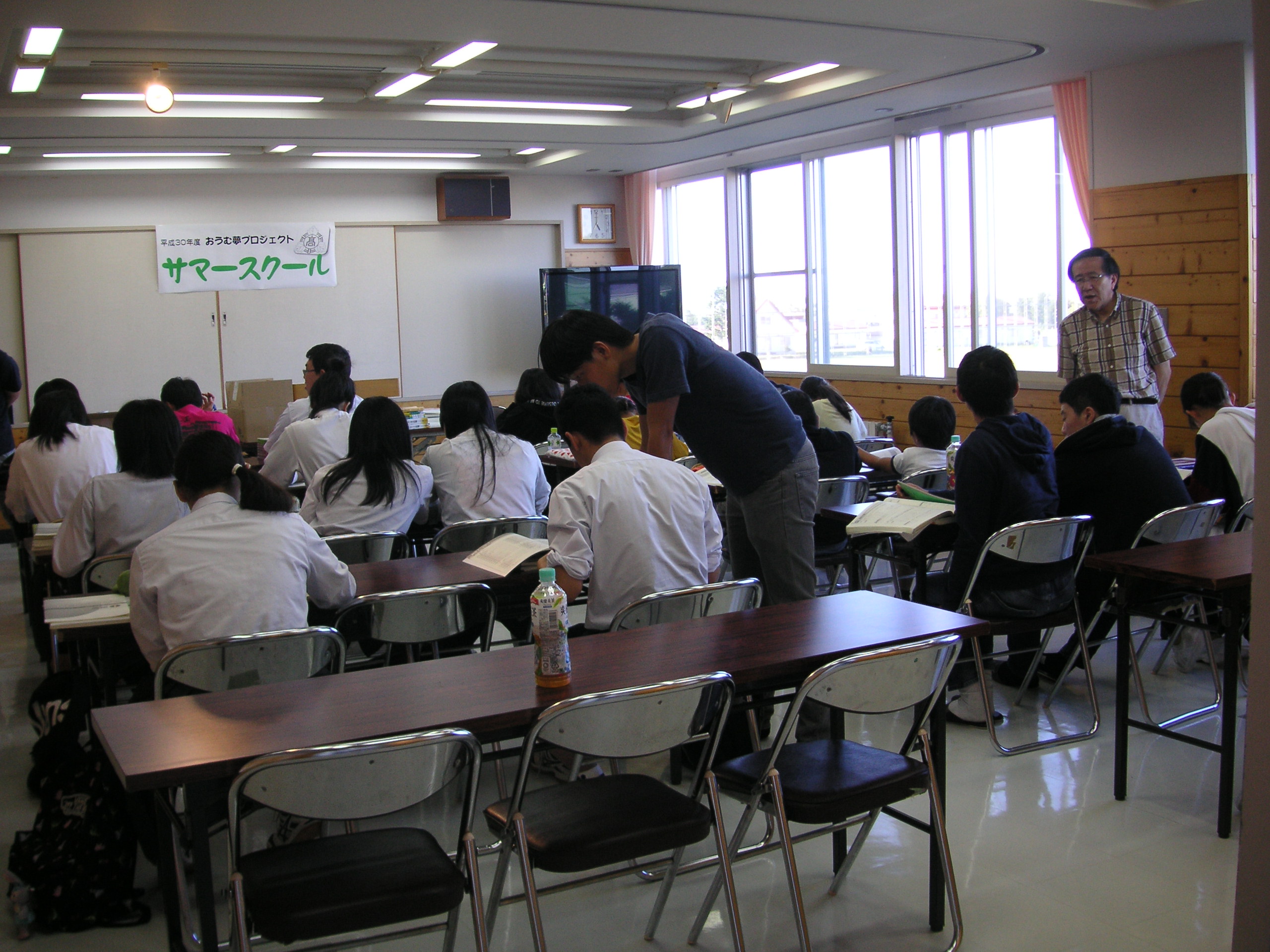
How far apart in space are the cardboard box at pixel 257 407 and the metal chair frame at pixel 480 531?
15.0ft

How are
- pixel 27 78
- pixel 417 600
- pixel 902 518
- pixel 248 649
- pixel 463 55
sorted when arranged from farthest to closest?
1. pixel 27 78
2. pixel 463 55
3. pixel 902 518
4. pixel 417 600
5. pixel 248 649

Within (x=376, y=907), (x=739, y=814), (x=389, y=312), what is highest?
(x=389, y=312)

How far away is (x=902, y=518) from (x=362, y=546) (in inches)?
74.0

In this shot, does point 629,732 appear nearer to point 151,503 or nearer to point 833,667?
point 833,667

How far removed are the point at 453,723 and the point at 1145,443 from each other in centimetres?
290

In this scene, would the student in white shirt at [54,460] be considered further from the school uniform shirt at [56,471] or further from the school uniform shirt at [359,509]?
the school uniform shirt at [359,509]

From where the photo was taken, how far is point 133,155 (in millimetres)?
8539

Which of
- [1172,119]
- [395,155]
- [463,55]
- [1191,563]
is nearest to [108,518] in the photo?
[463,55]

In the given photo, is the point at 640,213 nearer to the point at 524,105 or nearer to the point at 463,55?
the point at 524,105

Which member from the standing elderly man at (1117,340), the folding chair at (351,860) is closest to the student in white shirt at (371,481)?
the folding chair at (351,860)

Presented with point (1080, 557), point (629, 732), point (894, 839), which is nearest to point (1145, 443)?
point (1080, 557)

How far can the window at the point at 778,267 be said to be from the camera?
30.4ft

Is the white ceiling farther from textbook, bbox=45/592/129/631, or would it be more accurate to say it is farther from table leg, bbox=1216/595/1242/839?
table leg, bbox=1216/595/1242/839

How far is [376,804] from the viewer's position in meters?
1.79
